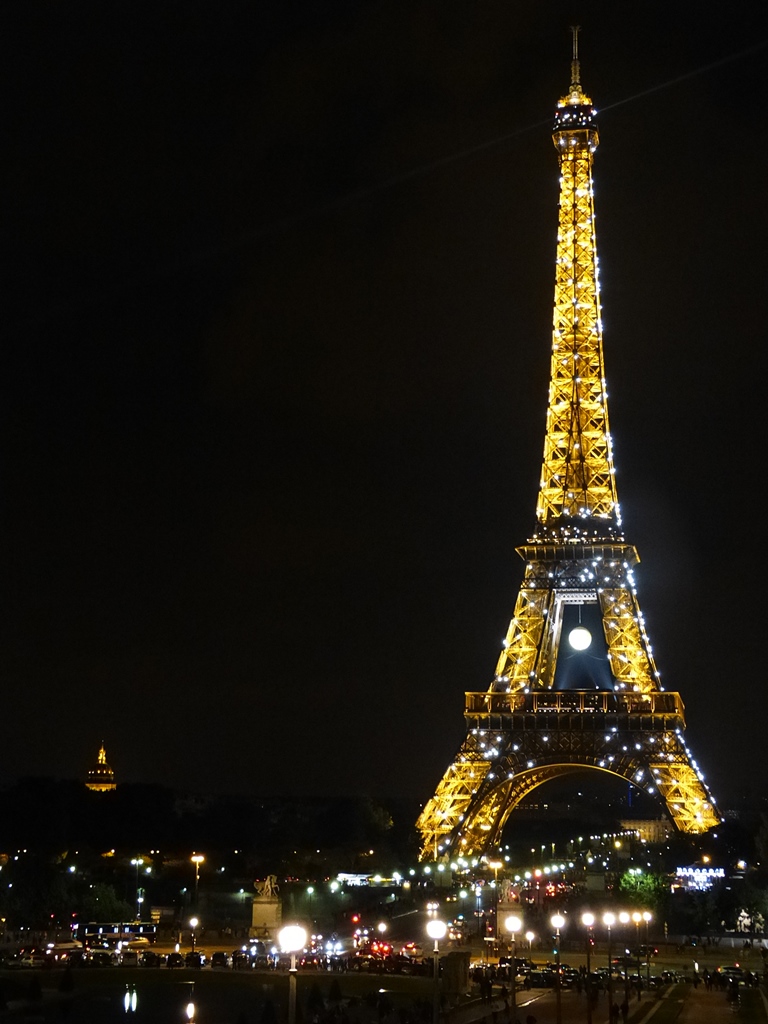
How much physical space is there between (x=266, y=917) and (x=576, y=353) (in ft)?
133

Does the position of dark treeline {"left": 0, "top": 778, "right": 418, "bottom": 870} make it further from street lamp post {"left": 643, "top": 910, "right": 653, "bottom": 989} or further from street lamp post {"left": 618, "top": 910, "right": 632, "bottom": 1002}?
street lamp post {"left": 618, "top": 910, "right": 632, "bottom": 1002}

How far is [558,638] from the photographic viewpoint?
9881cm

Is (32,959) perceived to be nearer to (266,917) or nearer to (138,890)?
(266,917)

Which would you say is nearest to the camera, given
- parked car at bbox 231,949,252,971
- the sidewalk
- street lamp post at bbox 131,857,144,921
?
the sidewalk

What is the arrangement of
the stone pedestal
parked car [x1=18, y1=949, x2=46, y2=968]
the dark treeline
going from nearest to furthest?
parked car [x1=18, y1=949, x2=46, y2=968]
the stone pedestal
the dark treeline

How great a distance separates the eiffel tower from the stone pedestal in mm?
16725

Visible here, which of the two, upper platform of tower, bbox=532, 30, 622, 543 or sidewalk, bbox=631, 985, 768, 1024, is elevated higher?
upper platform of tower, bbox=532, 30, 622, 543

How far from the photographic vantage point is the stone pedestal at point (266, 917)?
7294 centimetres

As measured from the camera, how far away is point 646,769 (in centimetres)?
9106

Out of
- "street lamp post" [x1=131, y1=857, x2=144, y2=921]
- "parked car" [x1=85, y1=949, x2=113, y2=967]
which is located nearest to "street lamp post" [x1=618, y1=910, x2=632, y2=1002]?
"parked car" [x1=85, y1=949, x2=113, y2=967]

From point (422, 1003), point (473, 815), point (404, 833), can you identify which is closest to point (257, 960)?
point (422, 1003)

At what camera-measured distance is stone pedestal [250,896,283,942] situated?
72.9 metres

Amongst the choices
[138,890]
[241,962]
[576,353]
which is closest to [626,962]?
[241,962]

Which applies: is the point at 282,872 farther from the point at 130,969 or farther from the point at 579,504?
the point at 130,969
